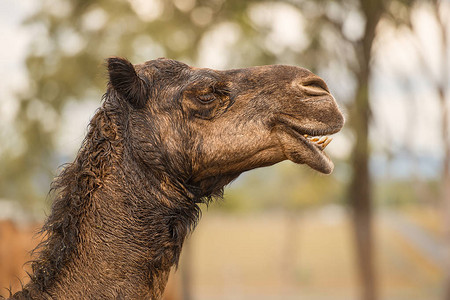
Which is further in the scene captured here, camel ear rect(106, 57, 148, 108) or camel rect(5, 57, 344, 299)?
camel ear rect(106, 57, 148, 108)

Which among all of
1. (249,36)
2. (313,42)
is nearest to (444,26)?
(313,42)

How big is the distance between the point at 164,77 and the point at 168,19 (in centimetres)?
1630

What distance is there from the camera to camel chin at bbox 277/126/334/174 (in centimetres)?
326

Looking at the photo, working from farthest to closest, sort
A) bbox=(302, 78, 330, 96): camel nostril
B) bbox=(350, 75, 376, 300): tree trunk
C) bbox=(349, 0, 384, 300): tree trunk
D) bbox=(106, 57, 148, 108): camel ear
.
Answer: bbox=(350, 75, 376, 300): tree trunk → bbox=(349, 0, 384, 300): tree trunk → bbox=(302, 78, 330, 96): camel nostril → bbox=(106, 57, 148, 108): camel ear

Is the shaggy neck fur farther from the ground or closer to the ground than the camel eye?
closer to the ground

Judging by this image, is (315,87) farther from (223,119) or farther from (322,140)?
(223,119)

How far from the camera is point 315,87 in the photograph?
3361mm

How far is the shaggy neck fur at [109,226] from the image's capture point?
2.99m

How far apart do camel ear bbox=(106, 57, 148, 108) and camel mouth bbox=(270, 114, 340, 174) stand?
0.75 meters

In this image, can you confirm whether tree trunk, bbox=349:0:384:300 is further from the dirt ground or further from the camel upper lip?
the camel upper lip

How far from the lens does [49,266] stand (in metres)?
3.00

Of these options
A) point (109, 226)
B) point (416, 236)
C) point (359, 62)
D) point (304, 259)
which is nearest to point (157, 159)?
point (109, 226)

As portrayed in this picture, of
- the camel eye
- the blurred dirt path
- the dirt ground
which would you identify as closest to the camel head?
Answer: the camel eye

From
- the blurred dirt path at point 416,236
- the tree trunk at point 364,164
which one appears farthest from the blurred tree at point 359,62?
the blurred dirt path at point 416,236
